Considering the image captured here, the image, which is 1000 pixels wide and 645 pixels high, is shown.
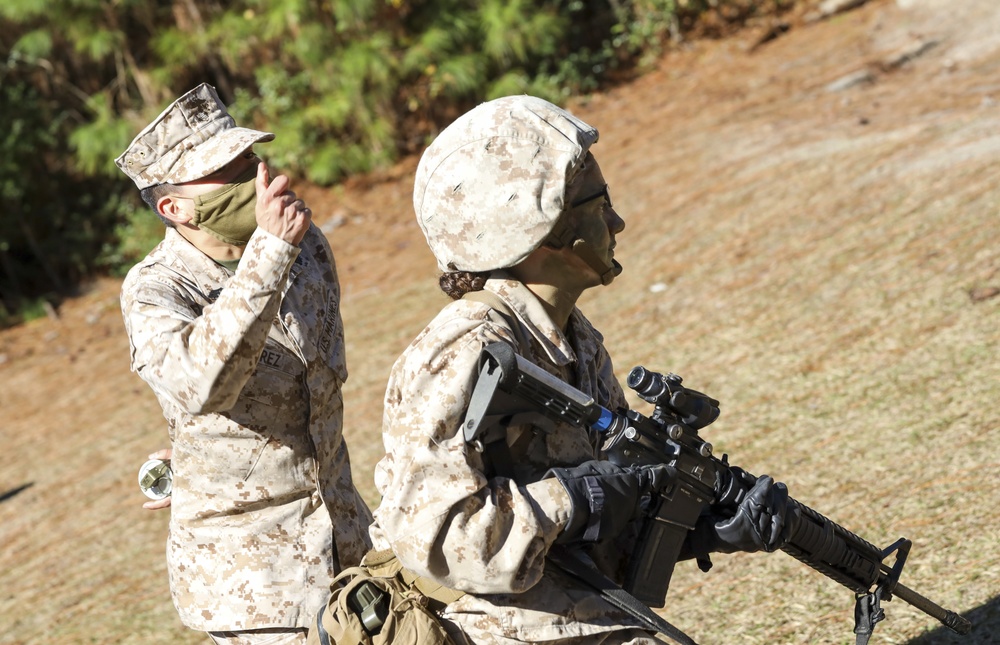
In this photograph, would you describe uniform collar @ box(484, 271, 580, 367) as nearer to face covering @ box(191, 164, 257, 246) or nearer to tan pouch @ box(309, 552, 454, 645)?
tan pouch @ box(309, 552, 454, 645)

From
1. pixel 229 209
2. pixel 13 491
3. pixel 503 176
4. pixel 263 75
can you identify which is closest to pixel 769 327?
pixel 229 209

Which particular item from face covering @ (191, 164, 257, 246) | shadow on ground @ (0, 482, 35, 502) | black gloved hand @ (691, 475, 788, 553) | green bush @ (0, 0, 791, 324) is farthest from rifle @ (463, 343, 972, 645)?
green bush @ (0, 0, 791, 324)

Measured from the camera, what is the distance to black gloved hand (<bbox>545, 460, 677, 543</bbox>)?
7.59 ft

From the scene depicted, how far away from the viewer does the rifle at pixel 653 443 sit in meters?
2.29

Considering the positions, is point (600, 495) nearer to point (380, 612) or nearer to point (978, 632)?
point (380, 612)

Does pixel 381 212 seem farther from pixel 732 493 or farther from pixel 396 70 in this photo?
pixel 732 493

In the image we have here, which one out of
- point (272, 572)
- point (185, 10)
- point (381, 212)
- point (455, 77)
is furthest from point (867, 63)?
point (272, 572)

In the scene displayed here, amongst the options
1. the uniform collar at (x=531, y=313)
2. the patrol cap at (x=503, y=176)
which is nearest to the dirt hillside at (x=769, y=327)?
the uniform collar at (x=531, y=313)

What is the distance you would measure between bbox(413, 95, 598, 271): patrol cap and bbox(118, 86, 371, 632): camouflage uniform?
67cm

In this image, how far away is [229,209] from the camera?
124 inches

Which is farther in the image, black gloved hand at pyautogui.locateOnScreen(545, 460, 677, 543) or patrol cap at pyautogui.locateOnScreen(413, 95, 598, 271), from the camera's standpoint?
patrol cap at pyautogui.locateOnScreen(413, 95, 598, 271)

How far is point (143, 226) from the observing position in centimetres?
1544

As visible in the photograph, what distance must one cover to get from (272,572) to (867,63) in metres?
10.4

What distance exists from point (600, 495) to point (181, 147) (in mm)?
1672
